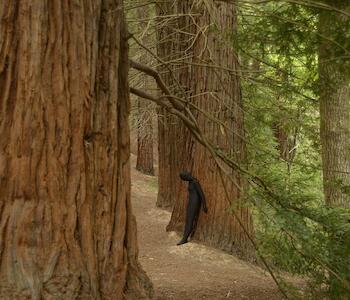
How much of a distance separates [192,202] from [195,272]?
1.50 metres

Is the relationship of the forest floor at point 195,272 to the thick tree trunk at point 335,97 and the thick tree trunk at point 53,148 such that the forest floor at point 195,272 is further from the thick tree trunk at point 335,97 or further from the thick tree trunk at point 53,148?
the thick tree trunk at point 53,148

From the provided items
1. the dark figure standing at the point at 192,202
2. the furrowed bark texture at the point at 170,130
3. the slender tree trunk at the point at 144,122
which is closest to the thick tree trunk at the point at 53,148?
the slender tree trunk at the point at 144,122

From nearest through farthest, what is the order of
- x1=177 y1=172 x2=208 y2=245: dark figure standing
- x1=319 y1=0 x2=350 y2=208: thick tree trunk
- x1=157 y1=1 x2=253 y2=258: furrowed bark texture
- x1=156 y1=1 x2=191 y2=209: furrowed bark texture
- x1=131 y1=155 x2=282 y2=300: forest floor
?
x1=319 y1=0 x2=350 y2=208: thick tree trunk → x1=131 y1=155 x2=282 y2=300: forest floor → x1=157 y1=1 x2=253 y2=258: furrowed bark texture → x1=177 y1=172 x2=208 y2=245: dark figure standing → x1=156 y1=1 x2=191 y2=209: furrowed bark texture

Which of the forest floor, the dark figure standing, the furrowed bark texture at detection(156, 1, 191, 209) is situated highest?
the furrowed bark texture at detection(156, 1, 191, 209)

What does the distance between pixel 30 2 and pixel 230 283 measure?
5057 mm

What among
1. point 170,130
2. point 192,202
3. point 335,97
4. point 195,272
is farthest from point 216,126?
point 170,130

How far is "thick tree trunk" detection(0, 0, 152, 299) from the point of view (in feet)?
14.7

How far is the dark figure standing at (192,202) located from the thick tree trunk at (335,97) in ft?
6.99

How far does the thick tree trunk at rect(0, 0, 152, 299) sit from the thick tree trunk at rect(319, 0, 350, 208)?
222 cm

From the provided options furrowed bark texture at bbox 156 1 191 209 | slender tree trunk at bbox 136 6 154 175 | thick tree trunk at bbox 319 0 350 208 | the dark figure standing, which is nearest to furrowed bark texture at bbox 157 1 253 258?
the dark figure standing

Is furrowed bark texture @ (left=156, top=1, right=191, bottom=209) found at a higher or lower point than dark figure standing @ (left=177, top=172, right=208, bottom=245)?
higher

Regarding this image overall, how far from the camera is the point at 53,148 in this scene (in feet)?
15.0

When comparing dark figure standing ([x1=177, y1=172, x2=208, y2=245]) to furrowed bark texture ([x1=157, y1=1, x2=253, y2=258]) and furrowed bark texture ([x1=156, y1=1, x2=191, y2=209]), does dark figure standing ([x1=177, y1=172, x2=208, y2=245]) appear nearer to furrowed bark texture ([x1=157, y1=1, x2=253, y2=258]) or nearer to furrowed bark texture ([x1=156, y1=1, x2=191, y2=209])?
furrowed bark texture ([x1=157, y1=1, x2=253, y2=258])

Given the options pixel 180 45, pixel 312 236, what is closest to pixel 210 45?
pixel 180 45
